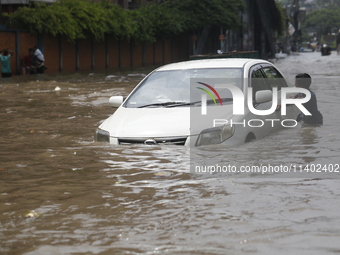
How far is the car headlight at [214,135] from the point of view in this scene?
8.66m

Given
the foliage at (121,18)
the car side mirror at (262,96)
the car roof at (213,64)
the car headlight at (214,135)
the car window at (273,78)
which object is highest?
the foliage at (121,18)

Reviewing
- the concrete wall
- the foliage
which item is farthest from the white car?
the foliage

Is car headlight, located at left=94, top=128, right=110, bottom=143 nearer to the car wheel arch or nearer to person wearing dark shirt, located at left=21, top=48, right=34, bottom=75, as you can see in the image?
the car wheel arch

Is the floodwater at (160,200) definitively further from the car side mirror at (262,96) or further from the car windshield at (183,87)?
the car windshield at (183,87)

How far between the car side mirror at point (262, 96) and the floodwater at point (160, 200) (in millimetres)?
594

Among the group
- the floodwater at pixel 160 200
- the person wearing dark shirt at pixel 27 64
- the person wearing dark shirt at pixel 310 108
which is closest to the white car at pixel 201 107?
the floodwater at pixel 160 200

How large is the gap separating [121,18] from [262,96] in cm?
3933

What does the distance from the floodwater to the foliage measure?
2953cm

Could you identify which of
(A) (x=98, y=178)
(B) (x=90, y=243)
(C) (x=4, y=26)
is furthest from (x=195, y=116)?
(C) (x=4, y=26)

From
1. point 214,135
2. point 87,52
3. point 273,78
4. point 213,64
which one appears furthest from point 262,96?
point 87,52

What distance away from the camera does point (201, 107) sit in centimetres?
928

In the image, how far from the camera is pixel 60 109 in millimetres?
17062

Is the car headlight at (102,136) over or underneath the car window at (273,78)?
underneath

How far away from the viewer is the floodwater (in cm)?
510
